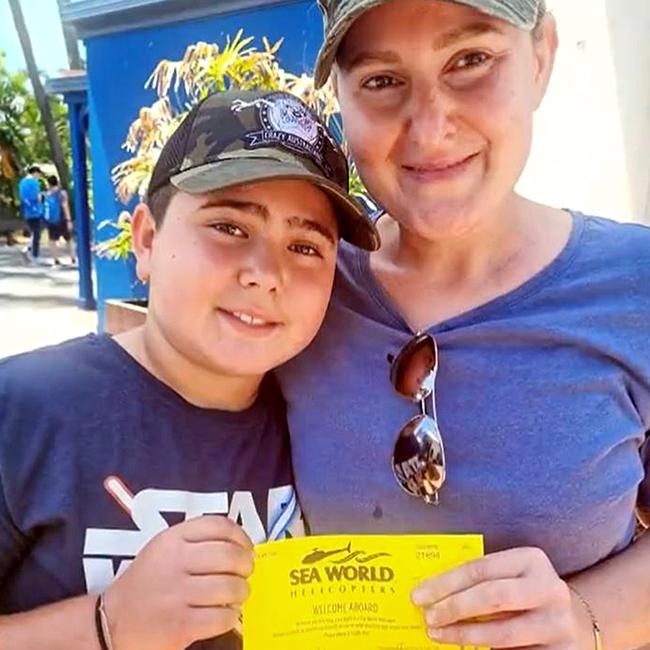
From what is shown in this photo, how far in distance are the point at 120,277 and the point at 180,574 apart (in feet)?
18.7

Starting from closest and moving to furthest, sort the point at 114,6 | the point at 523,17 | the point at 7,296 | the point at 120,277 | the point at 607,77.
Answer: the point at 523,17, the point at 607,77, the point at 114,6, the point at 120,277, the point at 7,296

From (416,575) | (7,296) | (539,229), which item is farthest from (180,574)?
(7,296)

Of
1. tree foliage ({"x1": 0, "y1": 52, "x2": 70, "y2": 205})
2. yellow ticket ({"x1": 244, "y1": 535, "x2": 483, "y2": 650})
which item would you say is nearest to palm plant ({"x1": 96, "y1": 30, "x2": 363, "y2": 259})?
yellow ticket ({"x1": 244, "y1": 535, "x2": 483, "y2": 650})

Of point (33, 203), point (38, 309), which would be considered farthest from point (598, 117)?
point (33, 203)

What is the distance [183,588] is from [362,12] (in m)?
0.77

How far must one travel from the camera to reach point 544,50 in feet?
Result: 4.52

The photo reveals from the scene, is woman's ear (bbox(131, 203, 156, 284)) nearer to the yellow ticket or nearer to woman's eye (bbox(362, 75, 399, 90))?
woman's eye (bbox(362, 75, 399, 90))

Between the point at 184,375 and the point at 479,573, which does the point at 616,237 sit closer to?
the point at 479,573

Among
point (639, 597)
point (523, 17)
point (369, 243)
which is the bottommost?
point (639, 597)

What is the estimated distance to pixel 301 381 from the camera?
1429 mm

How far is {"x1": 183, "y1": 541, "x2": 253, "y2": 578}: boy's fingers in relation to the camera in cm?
114

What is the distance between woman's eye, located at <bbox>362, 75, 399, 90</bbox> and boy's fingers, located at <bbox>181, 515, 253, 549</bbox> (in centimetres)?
62

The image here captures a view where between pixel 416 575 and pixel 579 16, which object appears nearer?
pixel 416 575

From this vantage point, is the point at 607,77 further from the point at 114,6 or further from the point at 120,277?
the point at 120,277
